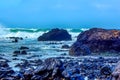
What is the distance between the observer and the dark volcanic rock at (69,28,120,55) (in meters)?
44.4

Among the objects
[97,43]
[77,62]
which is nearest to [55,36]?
[97,43]

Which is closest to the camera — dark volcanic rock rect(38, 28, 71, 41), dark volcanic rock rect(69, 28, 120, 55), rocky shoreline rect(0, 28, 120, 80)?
rocky shoreline rect(0, 28, 120, 80)

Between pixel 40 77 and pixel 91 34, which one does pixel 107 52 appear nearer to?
pixel 91 34

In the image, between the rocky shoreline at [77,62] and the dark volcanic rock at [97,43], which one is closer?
the rocky shoreline at [77,62]

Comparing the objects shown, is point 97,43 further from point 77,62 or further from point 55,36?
point 55,36

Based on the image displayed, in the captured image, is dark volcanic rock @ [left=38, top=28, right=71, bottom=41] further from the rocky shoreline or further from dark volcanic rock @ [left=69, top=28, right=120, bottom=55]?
dark volcanic rock @ [left=69, top=28, right=120, bottom=55]

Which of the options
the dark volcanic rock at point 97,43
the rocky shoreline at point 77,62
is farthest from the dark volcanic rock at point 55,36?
the dark volcanic rock at point 97,43

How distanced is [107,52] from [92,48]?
6.51ft

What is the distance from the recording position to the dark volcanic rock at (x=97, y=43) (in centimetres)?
4438

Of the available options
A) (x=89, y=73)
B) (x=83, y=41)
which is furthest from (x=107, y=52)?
(x=89, y=73)

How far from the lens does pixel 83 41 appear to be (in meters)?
52.8

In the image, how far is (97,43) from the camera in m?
50.5

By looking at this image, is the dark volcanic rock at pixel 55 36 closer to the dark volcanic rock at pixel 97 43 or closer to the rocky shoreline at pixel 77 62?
the rocky shoreline at pixel 77 62

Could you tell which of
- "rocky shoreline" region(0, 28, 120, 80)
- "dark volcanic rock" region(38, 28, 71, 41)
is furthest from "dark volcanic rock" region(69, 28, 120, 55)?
"dark volcanic rock" region(38, 28, 71, 41)
